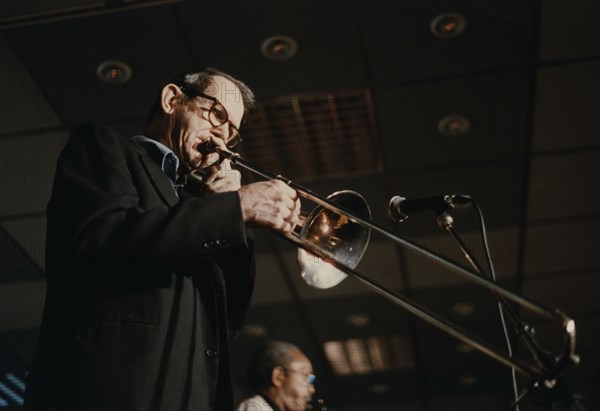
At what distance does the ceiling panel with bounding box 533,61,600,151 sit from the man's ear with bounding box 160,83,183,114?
83.8 inches

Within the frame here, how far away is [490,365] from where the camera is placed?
6.12 m

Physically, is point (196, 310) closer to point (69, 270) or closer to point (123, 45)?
point (69, 270)

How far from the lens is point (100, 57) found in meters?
3.45

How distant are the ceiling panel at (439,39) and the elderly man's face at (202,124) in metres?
1.30

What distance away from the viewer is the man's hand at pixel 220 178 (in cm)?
207

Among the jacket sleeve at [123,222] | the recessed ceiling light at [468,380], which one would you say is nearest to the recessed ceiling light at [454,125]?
the jacket sleeve at [123,222]

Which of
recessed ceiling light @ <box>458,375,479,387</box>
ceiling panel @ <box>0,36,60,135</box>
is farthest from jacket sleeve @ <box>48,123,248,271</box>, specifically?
recessed ceiling light @ <box>458,375,479,387</box>

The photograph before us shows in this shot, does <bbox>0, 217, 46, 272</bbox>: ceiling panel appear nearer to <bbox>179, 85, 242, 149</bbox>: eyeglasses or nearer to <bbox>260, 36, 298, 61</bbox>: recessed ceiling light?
<bbox>260, 36, 298, 61</bbox>: recessed ceiling light

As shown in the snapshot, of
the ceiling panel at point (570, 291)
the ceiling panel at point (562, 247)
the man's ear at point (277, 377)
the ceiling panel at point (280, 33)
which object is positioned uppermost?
the ceiling panel at point (570, 291)

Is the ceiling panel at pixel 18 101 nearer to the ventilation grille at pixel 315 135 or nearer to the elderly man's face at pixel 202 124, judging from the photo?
the ventilation grille at pixel 315 135

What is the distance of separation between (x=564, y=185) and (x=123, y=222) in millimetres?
3390

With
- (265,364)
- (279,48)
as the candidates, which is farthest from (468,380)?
(279,48)

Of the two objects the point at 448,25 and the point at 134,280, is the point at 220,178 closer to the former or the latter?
the point at 134,280

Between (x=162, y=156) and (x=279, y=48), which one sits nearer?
(x=162, y=156)
